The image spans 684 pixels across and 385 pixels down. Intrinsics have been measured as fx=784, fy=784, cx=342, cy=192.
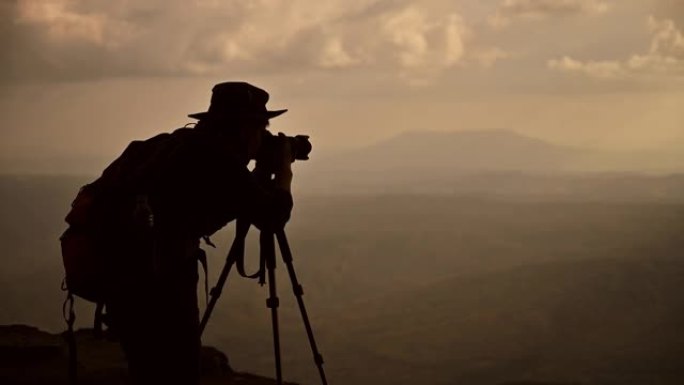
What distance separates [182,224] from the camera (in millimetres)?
4664

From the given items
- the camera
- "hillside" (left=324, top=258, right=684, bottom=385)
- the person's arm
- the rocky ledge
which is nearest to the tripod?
the person's arm

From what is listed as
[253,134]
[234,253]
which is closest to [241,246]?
[234,253]

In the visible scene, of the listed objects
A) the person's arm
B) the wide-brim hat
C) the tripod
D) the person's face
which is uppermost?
the wide-brim hat

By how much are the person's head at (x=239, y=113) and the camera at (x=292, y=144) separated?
43 cm

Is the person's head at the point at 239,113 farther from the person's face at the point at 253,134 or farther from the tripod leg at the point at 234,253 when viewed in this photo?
the tripod leg at the point at 234,253

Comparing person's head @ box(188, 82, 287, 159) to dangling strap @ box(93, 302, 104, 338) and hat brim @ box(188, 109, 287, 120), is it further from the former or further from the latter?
dangling strap @ box(93, 302, 104, 338)

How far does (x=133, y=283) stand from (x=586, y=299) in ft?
680

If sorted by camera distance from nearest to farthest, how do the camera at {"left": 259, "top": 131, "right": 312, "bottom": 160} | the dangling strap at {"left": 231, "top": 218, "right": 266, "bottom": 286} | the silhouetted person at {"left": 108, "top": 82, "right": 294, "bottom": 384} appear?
1. the silhouetted person at {"left": 108, "top": 82, "right": 294, "bottom": 384}
2. the camera at {"left": 259, "top": 131, "right": 312, "bottom": 160}
3. the dangling strap at {"left": 231, "top": 218, "right": 266, "bottom": 286}

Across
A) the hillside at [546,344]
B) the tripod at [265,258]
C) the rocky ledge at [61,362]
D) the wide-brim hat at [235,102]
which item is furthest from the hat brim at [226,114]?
the hillside at [546,344]

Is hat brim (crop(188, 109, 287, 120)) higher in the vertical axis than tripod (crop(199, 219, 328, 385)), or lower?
higher

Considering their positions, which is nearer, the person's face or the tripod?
the person's face

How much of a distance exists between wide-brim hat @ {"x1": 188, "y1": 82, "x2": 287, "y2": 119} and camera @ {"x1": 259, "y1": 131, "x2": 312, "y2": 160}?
1.62ft

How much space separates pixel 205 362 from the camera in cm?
1051

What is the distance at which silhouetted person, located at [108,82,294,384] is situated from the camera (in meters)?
4.49
